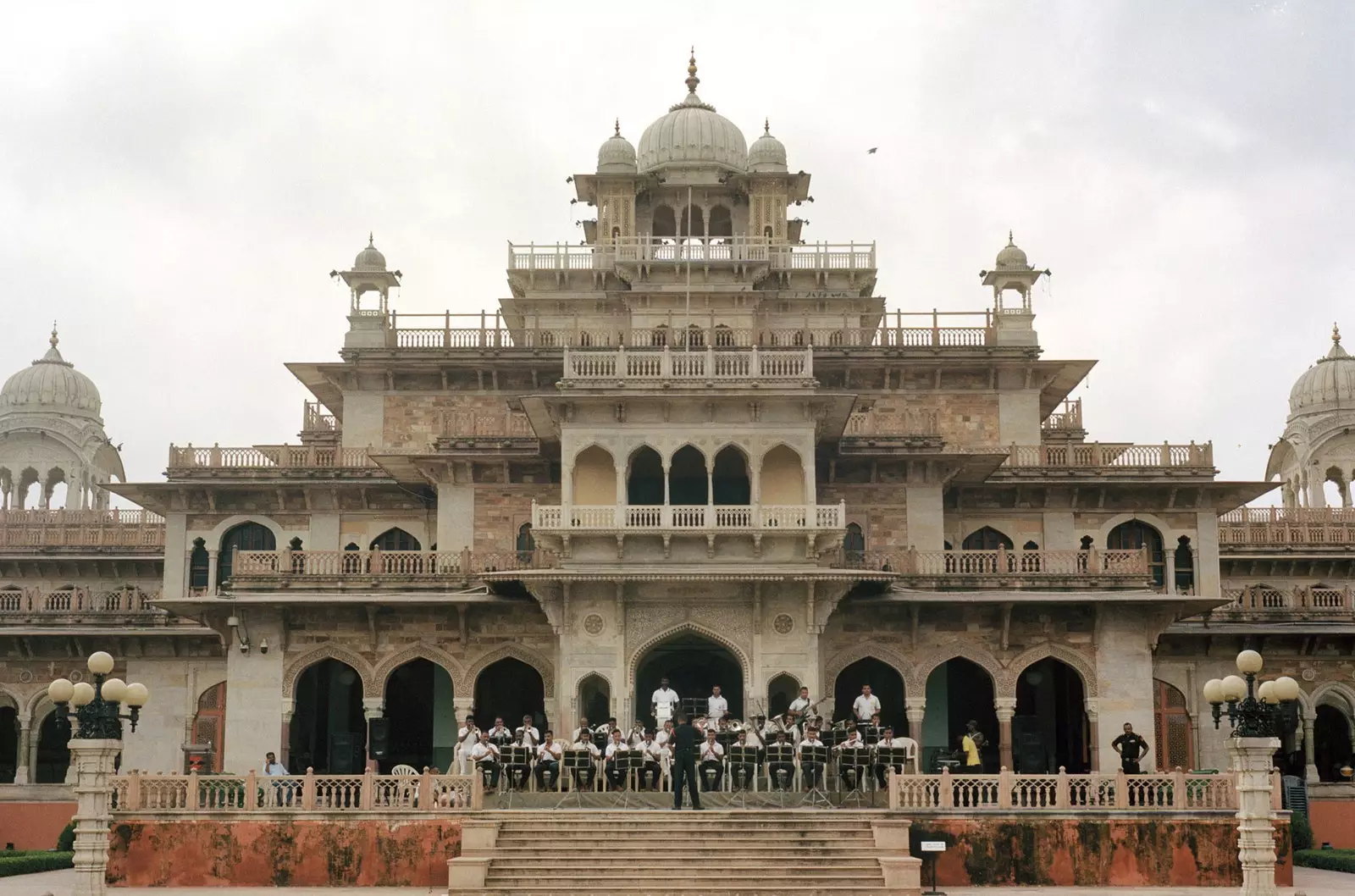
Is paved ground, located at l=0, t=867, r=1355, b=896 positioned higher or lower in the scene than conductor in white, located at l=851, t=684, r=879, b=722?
lower

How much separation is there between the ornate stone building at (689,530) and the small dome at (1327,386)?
9265 millimetres

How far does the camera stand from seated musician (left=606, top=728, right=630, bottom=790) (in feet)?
108

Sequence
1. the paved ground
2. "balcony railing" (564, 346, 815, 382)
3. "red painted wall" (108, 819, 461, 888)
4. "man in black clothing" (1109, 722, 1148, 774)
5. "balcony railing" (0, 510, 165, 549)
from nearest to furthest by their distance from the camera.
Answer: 1. the paved ground
2. "red painted wall" (108, 819, 461, 888)
3. "man in black clothing" (1109, 722, 1148, 774)
4. "balcony railing" (564, 346, 815, 382)
5. "balcony railing" (0, 510, 165, 549)

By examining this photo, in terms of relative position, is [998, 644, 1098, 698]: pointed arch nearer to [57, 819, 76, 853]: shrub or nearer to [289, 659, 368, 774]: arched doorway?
[289, 659, 368, 774]: arched doorway

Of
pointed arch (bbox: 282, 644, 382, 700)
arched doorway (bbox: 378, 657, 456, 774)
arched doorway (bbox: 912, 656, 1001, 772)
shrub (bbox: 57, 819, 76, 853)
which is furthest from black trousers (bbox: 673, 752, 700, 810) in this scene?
shrub (bbox: 57, 819, 76, 853)

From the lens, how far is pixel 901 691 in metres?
44.0

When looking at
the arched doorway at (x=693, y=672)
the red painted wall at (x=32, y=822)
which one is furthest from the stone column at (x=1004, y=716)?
the red painted wall at (x=32, y=822)

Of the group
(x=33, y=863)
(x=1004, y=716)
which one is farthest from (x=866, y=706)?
(x=33, y=863)

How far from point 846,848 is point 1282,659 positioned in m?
24.4

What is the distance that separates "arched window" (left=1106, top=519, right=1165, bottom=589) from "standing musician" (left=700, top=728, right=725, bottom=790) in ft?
58.3

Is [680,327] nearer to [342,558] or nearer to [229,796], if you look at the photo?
[342,558]

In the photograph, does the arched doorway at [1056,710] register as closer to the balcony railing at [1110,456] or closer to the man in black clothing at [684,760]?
the balcony railing at [1110,456]

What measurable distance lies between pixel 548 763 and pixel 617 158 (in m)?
24.3

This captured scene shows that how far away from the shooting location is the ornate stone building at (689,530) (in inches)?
1555
